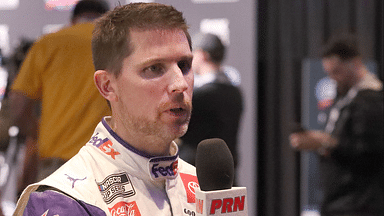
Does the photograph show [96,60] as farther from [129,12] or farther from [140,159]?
[140,159]

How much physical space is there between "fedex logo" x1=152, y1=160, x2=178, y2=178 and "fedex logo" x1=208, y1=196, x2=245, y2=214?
9.5 inches

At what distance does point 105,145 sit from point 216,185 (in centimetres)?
35

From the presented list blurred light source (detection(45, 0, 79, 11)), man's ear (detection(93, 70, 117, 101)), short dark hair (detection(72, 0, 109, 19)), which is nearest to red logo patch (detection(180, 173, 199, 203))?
man's ear (detection(93, 70, 117, 101))

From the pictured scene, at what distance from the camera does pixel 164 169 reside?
1.22 meters

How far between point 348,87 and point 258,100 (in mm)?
1585

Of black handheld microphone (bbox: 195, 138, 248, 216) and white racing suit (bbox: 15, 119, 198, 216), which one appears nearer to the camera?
black handheld microphone (bbox: 195, 138, 248, 216)

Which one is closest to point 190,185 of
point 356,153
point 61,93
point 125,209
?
point 125,209

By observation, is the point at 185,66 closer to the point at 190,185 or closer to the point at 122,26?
the point at 122,26

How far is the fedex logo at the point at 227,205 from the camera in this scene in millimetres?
958

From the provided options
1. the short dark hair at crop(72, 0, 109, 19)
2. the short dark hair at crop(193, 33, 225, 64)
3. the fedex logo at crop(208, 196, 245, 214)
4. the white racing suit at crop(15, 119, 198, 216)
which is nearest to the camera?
the fedex logo at crop(208, 196, 245, 214)

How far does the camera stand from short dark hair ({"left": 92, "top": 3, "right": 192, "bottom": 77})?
3.87 feet

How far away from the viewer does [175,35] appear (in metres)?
1.20

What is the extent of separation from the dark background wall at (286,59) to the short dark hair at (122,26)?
12.3 ft

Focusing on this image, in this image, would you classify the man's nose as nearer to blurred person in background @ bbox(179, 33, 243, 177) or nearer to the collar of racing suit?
the collar of racing suit
